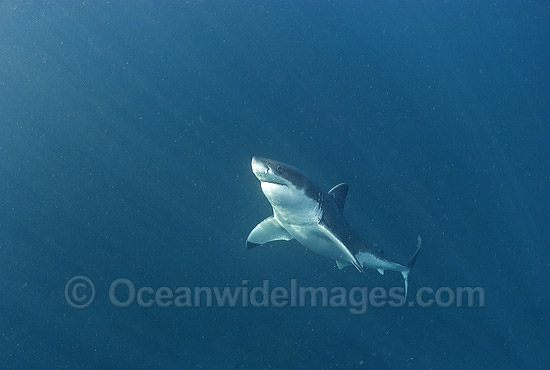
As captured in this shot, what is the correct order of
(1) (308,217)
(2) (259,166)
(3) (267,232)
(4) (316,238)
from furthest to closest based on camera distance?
(3) (267,232) < (4) (316,238) < (1) (308,217) < (2) (259,166)

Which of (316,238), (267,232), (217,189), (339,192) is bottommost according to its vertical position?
(316,238)

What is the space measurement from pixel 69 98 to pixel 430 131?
2274cm

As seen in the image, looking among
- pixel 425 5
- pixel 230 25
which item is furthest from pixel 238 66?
pixel 425 5

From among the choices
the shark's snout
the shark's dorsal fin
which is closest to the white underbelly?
the shark's dorsal fin

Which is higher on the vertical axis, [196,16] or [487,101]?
[487,101]

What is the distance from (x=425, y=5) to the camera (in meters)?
48.5

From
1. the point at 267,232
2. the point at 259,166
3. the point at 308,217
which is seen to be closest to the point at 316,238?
the point at 308,217

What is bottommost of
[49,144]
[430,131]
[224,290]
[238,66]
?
[224,290]

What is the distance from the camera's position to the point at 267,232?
6.44 metres

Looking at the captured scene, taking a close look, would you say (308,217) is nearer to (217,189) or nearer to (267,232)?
(267,232)

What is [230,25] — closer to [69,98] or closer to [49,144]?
[69,98]

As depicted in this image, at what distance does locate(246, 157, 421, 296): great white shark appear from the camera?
4262mm

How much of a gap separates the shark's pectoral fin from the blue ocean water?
599cm

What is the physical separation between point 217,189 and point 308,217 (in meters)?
12.2
